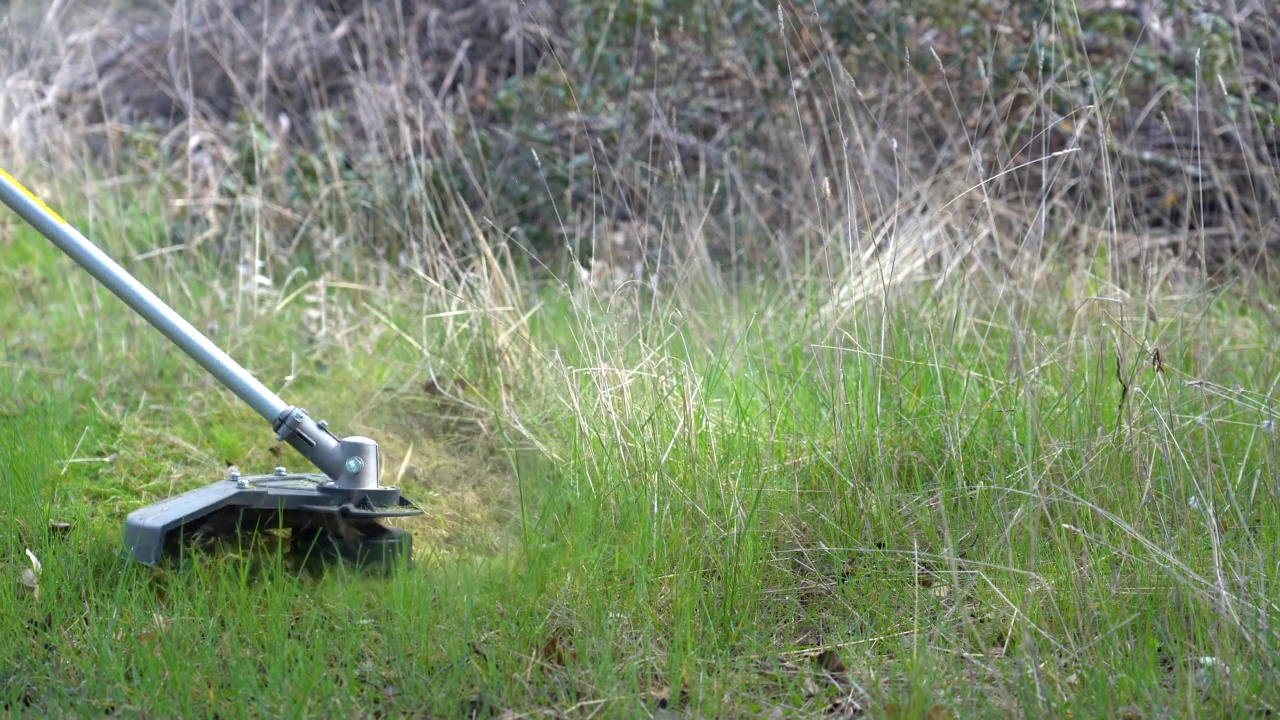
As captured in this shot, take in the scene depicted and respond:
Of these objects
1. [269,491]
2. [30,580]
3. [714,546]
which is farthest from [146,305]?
[714,546]

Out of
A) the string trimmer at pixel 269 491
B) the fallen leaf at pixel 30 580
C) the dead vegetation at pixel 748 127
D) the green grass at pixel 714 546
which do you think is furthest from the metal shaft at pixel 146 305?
the dead vegetation at pixel 748 127

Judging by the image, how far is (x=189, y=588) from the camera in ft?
8.38

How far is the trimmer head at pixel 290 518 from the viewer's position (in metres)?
2.48

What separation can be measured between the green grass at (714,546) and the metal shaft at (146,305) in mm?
375

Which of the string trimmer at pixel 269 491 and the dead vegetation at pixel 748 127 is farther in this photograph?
the dead vegetation at pixel 748 127

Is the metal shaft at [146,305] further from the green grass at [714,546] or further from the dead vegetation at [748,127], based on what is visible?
the dead vegetation at [748,127]

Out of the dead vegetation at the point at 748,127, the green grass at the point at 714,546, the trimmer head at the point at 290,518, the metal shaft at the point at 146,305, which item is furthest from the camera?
the dead vegetation at the point at 748,127

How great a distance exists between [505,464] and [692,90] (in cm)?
301

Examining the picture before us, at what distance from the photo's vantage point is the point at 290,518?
2633 millimetres

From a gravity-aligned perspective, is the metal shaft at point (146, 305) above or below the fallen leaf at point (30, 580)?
above

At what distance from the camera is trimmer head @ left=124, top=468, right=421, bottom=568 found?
2.48 metres

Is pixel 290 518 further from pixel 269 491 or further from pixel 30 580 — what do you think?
pixel 30 580

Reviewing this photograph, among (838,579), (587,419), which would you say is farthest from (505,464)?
(838,579)

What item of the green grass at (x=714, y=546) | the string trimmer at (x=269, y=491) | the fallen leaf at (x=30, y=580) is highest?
the string trimmer at (x=269, y=491)
